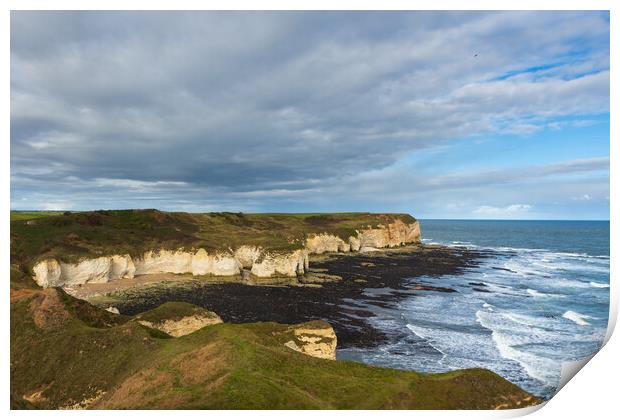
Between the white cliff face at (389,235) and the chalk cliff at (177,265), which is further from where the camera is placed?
the white cliff face at (389,235)

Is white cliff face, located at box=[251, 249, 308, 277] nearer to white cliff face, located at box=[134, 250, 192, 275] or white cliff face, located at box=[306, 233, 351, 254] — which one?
white cliff face, located at box=[134, 250, 192, 275]

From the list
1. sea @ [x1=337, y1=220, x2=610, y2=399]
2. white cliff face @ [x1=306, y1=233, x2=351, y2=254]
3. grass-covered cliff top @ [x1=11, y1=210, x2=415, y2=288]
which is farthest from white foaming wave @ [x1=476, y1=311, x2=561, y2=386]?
white cliff face @ [x1=306, y1=233, x2=351, y2=254]

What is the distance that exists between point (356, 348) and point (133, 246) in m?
41.2

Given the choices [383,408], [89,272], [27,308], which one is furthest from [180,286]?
[383,408]

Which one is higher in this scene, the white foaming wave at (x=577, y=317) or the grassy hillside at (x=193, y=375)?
the grassy hillside at (x=193, y=375)

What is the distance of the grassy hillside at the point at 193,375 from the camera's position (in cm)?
1270

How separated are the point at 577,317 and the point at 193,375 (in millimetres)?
40864

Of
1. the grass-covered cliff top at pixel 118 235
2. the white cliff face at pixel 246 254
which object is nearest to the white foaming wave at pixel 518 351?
the grass-covered cliff top at pixel 118 235

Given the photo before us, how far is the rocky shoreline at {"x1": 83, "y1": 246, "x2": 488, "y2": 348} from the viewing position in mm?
35281

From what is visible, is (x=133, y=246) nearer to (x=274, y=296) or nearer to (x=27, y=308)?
(x=274, y=296)

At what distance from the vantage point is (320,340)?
2273 cm

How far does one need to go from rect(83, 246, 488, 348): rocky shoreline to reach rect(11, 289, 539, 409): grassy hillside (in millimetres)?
15013

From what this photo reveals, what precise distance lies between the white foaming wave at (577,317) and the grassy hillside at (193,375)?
2982 centimetres

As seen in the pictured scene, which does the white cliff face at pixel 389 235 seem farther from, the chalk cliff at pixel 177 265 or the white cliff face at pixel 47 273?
the white cliff face at pixel 47 273
